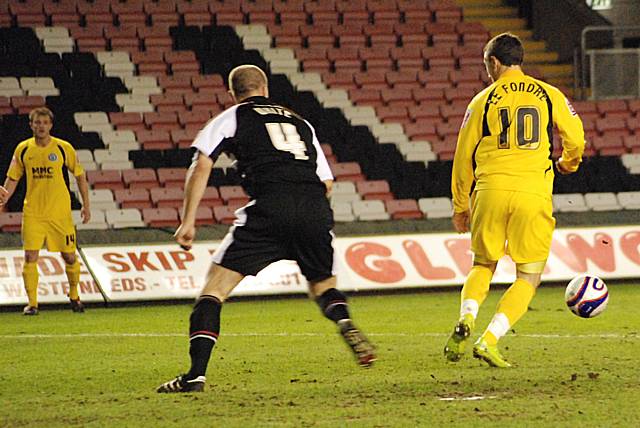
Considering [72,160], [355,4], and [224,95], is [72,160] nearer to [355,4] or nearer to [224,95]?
[224,95]

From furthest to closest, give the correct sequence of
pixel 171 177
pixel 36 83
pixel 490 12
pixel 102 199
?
pixel 490 12, pixel 36 83, pixel 171 177, pixel 102 199

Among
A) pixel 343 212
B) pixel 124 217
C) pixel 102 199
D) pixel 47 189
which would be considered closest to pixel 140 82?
pixel 102 199

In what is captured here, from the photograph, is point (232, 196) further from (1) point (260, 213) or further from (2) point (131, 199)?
(1) point (260, 213)

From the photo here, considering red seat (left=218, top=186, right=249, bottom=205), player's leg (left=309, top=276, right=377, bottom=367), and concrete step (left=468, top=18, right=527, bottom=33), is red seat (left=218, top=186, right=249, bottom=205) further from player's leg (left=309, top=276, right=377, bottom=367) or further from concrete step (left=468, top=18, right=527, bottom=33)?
player's leg (left=309, top=276, right=377, bottom=367)

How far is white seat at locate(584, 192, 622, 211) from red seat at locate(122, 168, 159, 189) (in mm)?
7075

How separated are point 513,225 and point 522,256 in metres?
0.20

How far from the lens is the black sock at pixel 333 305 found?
21.8ft

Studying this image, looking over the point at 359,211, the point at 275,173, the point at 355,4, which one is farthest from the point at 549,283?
the point at 355,4

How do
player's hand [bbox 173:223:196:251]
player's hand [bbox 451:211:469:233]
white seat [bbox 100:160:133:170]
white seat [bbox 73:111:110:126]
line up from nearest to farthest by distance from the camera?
player's hand [bbox 173:223:196:251] → player's hand [bbox 451:211:469:233] → white seat [bbox 100:160:133:170] → white seat [bbox 73:111:110:126]

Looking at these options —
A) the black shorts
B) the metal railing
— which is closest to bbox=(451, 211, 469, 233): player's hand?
the black shorts

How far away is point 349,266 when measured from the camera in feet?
49.6

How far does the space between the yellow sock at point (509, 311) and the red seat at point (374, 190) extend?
41.4 feet

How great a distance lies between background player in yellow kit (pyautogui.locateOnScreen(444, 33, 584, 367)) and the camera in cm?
731

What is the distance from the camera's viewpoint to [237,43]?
23672mm
